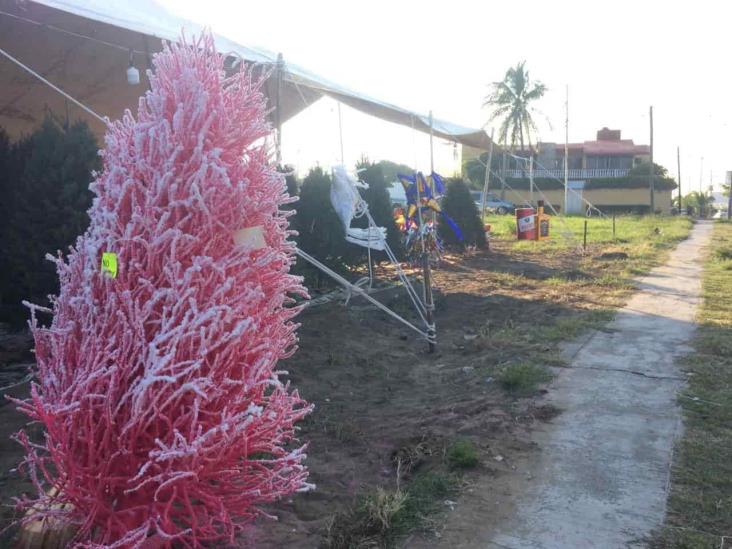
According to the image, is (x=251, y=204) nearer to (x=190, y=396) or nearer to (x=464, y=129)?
(x=190, y=396)

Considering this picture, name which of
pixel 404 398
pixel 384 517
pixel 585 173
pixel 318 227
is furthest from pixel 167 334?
pixel 585 173

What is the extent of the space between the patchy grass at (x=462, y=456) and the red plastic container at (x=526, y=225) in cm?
1579

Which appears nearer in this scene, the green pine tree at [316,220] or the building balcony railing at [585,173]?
the green pine tree at [316,220]

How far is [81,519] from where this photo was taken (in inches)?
94.3

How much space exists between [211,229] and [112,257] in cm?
36

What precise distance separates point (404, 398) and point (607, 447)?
1.71 meters

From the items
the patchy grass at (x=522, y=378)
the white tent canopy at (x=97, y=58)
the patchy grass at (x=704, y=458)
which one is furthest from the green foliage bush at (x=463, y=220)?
the patchy grass at (x=522, y=378)

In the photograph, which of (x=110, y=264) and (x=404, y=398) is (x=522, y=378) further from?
(x=110, y=264)

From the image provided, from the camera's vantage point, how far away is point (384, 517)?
301cm

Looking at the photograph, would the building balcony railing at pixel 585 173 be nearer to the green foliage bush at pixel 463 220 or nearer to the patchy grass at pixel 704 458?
the green foliage bush at pixel 463 220

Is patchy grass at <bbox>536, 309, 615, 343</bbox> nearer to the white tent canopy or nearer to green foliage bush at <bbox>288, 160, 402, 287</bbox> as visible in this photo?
the white tent canopy

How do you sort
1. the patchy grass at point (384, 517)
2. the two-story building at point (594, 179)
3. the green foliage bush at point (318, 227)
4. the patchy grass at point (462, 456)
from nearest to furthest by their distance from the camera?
the patchy grass at point (384, 517) → the patchy grass at point (462, 456) → the green foliage bush at point (318, 227) → the two-story building at point (594, 179)

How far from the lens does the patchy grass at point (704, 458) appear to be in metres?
3.01

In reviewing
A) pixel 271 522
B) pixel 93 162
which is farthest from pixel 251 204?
pixel 93 162
